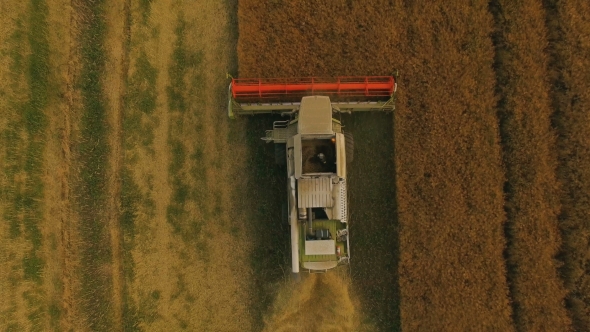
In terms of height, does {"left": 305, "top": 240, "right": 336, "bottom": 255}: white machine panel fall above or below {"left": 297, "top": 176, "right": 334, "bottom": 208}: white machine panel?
below

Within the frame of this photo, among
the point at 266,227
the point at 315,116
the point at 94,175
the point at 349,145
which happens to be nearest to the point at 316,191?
the point at 315,116

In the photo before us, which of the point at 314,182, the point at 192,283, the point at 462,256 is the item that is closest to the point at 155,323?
the point at 192,283

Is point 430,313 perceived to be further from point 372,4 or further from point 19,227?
point 19,227

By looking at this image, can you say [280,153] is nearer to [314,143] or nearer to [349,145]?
[314,143]

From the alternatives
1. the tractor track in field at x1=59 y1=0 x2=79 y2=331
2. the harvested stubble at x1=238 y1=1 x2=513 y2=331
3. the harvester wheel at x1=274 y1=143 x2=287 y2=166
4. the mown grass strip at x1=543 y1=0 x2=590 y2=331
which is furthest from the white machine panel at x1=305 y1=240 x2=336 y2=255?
the tractor track in field at x1=59 y1=0 x2=79 y2=331

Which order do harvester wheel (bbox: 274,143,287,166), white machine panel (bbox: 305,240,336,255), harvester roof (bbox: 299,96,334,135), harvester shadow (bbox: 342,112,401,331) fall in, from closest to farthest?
1. harvester roof (bbox: 299,96,334,135)
2. white machine panel (bbox: 305,240,336,255)
3. harvester wheel (bbox: 274,143,287,166)
4. harvester shadow (bbox: 342,112,401,331)

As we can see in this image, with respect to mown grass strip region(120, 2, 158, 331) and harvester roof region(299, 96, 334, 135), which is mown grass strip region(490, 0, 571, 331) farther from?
mown grass strip region(120, 2, 158, 331)
